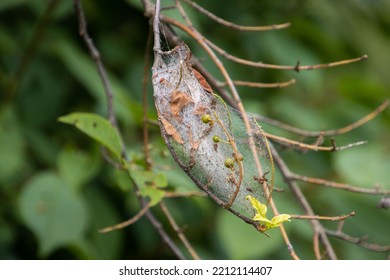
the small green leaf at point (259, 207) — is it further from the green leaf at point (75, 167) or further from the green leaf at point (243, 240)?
the green leaf at point (75, 167)

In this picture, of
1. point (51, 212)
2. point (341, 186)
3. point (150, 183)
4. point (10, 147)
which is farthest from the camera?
point (10, 147)

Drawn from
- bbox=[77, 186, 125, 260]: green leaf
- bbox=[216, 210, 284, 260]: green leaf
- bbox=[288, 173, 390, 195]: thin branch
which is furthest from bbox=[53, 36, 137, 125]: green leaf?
bbox=[288, 173, 390, 195]: thin branch

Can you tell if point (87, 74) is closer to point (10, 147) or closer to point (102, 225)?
point (10, 147)

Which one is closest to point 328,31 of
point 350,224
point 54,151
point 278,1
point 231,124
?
point 278,1

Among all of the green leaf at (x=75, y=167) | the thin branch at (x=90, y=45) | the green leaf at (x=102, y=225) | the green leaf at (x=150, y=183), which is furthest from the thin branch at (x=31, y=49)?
the green leaf at (x=150, y=183)

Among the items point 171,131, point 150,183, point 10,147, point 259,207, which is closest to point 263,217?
point 259,207

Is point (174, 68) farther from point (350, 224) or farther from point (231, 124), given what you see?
point (350, 224)
